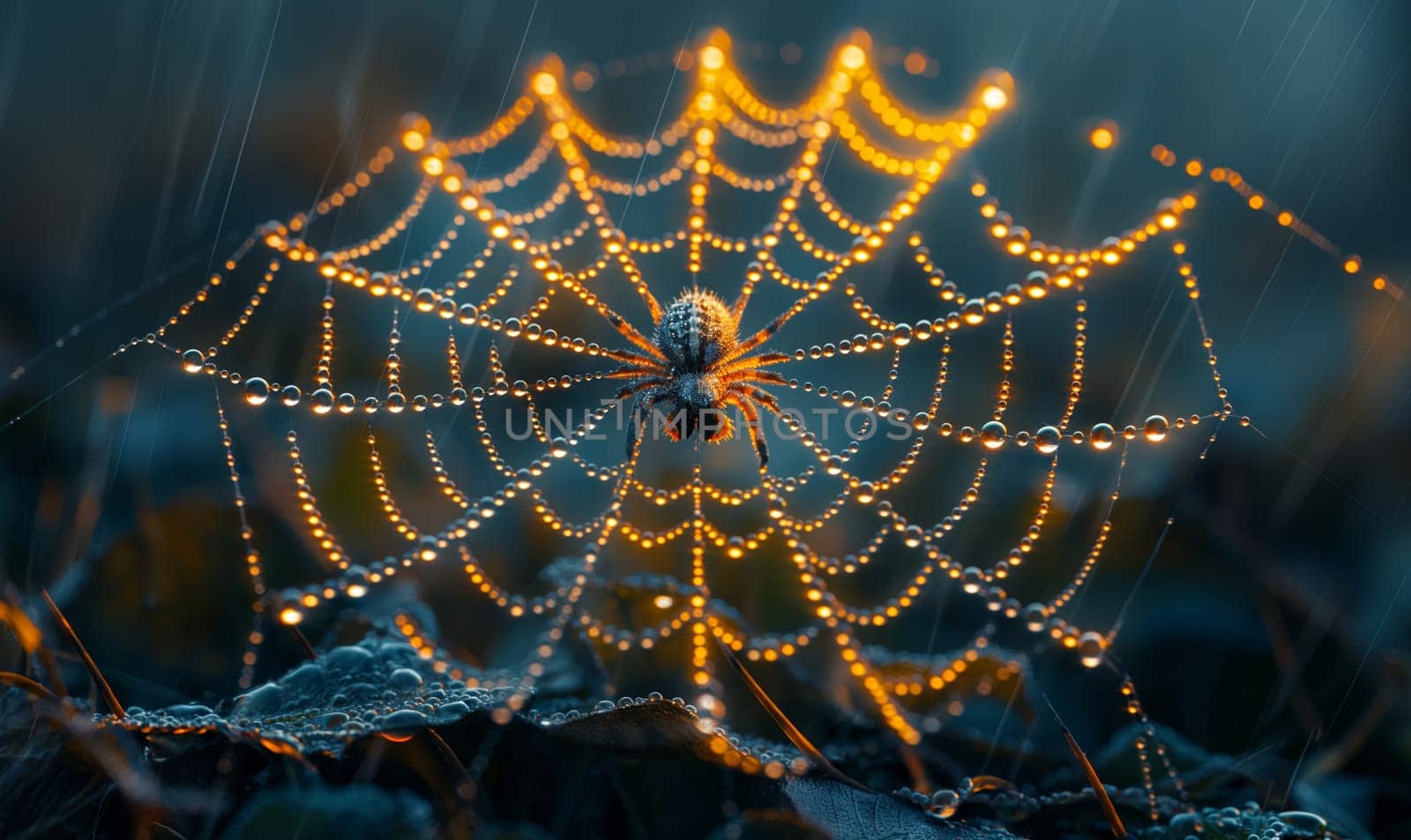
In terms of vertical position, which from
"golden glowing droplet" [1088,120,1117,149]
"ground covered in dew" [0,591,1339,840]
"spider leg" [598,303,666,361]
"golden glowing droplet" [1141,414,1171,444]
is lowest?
"ground covered in dew" [0,591,1339,840]

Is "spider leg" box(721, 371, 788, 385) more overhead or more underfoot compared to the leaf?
more overhead

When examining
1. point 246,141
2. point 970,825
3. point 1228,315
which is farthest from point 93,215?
point 1228,315

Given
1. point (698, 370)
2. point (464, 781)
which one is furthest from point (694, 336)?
point (464, 781)

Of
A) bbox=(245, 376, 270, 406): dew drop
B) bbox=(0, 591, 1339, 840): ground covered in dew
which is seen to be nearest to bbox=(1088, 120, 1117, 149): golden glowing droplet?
bbox=(0, 591, 1339, 840): ground covered in dew

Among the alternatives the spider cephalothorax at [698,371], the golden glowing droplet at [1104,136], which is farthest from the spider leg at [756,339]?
the golden glowing droplet at [1104,136]

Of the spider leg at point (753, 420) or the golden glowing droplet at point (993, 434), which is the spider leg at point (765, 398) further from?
the golden glowing droplet at point (993, 434)

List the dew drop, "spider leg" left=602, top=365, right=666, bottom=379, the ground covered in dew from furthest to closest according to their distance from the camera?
"spider leg" left=602, top=365, right=666, bottom=379
the dew drop
the ground covered in dew

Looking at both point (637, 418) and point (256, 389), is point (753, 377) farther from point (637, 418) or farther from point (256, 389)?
point (256, 389)

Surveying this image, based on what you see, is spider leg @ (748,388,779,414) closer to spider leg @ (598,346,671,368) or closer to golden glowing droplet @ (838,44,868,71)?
spider leg @ (598,346,671,368)

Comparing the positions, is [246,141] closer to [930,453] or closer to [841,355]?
Answer: [841,355]
